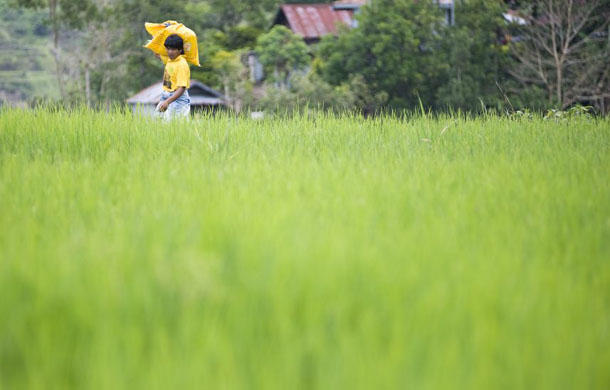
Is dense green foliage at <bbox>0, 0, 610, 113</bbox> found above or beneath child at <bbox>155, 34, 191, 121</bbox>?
above

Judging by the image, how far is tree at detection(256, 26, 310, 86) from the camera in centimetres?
4031

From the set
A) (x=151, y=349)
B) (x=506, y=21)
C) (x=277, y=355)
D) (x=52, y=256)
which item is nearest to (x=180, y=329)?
(x=151, y=349)

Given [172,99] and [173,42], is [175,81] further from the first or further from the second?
[173,42]

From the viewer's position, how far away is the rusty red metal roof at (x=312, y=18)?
44562 millimetres

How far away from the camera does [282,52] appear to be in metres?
40.3

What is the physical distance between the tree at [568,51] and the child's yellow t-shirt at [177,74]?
26.3 meters

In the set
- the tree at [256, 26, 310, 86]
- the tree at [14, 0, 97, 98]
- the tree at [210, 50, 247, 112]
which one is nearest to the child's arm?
the tree at [210, 50, 247, 112]

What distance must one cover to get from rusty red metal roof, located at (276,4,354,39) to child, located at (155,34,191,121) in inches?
A: 1442

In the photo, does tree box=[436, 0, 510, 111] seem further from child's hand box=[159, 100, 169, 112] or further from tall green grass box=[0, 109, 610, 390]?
tall green grass box=[0, 109, 610, 390]

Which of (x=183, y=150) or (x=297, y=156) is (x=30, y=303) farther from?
(x=183, y=150)

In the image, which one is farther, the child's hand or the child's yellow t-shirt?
the child's yellow t-shirt

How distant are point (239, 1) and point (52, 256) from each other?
48313 millimetres

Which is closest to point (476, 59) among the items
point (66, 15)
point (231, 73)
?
→ point (231, 73)

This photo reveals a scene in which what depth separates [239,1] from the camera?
48688 mm
